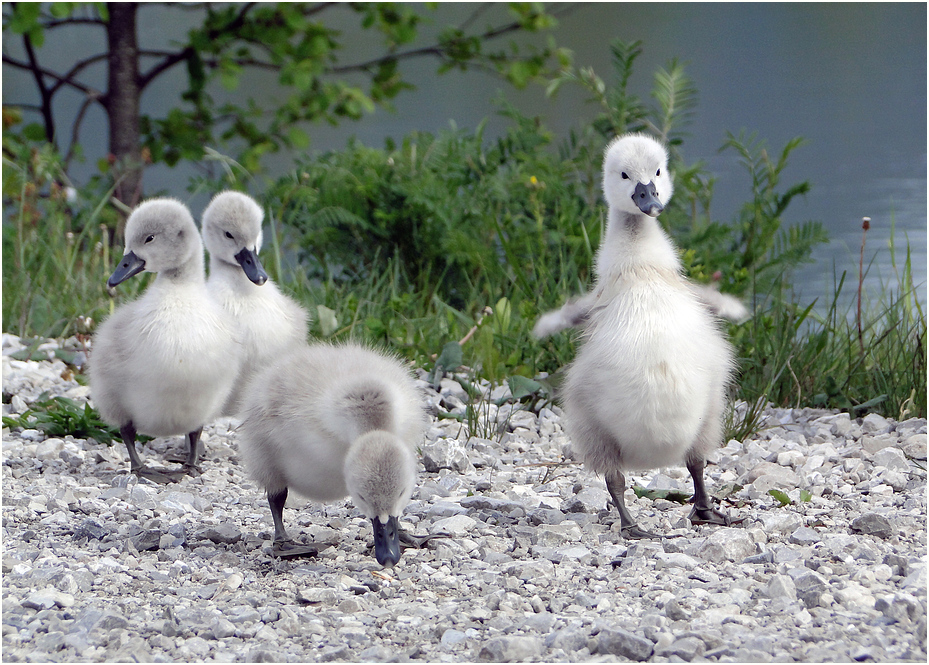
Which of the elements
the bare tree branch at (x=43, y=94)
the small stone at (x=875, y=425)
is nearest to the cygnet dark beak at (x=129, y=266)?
the small stone at (x=875, y=425)

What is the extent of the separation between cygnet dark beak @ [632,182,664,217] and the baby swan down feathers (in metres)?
1.03

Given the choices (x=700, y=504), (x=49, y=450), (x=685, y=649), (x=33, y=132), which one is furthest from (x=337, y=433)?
(x=33, y=132)

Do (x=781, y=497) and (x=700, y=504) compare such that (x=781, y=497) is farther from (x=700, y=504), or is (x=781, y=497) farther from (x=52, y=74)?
(x=52, y=74)

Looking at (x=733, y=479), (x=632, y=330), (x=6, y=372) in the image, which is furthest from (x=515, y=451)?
(x=6, y=372)

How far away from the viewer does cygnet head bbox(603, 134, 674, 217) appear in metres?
3.25

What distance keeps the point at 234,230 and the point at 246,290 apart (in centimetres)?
29

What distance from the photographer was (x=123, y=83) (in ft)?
31.3

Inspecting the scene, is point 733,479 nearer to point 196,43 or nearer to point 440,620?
point 440,620

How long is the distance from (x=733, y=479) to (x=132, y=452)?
2.65 metres

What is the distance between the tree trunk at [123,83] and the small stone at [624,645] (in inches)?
326

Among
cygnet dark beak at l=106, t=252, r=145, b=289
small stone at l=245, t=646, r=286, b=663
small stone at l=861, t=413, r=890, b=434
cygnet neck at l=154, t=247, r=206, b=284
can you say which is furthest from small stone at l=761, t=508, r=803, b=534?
cygnet dark beak at l=106, t=252, r=145, b=289

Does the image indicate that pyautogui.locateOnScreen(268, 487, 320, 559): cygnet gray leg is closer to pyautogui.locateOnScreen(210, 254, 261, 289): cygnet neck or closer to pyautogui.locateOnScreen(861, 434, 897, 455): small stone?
pyautogui.locateOnScreen(210, 254, 261, 289): cygnet neck

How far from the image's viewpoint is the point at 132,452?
4.22m

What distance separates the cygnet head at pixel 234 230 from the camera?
4383mm
